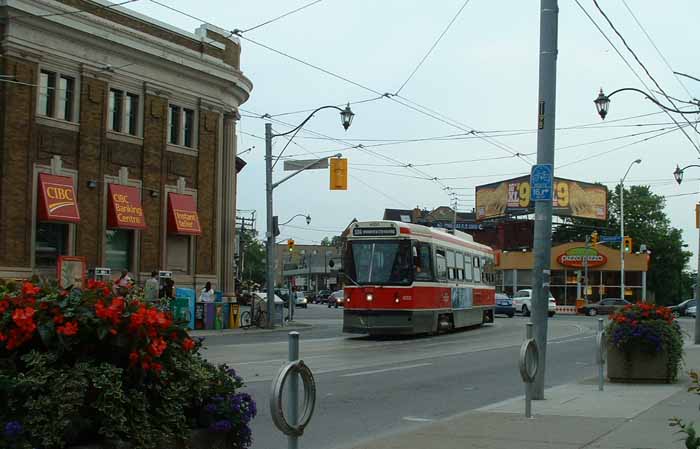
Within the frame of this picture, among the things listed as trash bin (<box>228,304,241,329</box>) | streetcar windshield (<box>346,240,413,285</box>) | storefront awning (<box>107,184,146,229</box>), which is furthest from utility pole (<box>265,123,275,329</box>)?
streetcar windshield (<box>346,240,413,285</box>)

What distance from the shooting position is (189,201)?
113ft

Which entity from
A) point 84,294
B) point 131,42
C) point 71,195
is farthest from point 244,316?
point 84,294

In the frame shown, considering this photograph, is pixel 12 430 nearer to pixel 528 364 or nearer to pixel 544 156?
pixel 528 364

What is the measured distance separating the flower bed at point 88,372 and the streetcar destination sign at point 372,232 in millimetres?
20444

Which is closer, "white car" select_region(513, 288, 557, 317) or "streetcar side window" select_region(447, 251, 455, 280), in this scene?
"streetcar side window" select_region(447, 251, 455, 280)

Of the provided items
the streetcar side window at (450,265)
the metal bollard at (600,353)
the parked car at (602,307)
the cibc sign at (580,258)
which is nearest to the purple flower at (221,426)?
the metal bollard at (600,353)

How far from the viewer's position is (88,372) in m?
4.68

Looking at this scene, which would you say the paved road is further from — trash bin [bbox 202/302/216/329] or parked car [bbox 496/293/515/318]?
parked car [bbox 496/293/515/318]

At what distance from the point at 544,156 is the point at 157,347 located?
331 inches

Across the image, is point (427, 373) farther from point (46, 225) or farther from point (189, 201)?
point (189, 201)

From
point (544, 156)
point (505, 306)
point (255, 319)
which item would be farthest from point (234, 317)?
point (505, 306)

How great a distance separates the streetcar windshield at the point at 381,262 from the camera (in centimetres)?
2536

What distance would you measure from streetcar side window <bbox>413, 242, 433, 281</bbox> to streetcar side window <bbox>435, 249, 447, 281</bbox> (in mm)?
706

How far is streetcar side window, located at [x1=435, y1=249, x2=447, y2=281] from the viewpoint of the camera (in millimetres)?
27155
